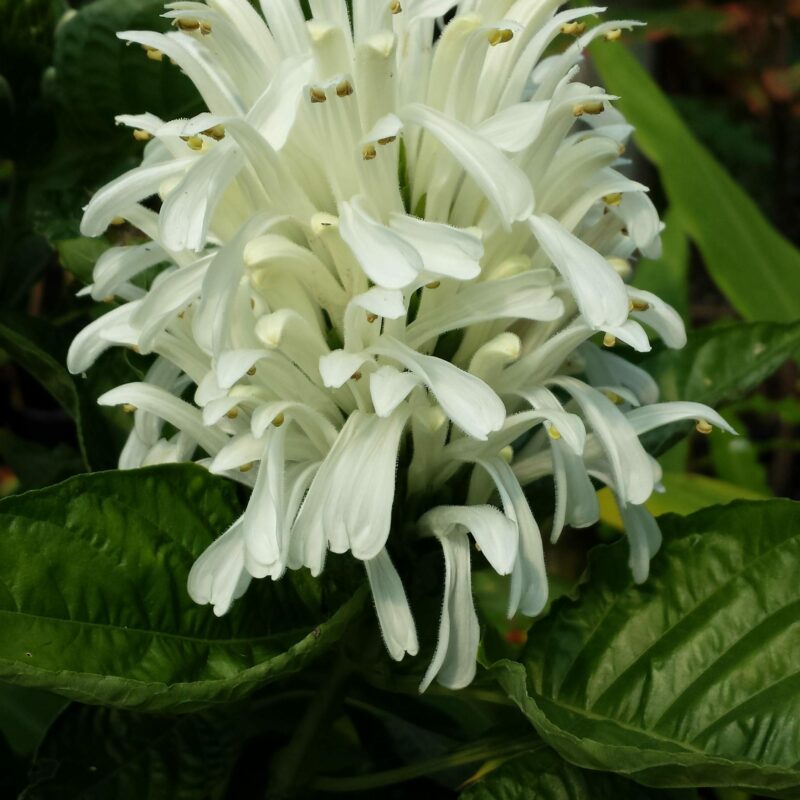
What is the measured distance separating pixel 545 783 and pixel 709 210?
86 cm

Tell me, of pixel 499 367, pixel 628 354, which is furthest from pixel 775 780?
pixel 628 354

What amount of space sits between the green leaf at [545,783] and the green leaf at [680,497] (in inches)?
15.7

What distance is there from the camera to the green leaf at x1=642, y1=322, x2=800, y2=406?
0.63 m

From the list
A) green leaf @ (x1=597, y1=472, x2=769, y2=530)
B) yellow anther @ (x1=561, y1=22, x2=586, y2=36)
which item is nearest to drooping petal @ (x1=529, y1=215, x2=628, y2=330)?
yellow anther @ (x1=561, y1=22, x2=586, y2=36)

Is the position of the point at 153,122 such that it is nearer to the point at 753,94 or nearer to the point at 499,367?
the point at 499,367

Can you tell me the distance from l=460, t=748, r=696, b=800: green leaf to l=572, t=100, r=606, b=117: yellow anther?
0.30 metres

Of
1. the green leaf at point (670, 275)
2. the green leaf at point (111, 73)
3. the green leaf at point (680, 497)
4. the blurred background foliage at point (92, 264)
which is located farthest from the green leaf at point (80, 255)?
the green leaf at point (670, 275)

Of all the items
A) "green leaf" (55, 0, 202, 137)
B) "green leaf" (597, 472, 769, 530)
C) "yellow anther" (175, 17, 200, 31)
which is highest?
"yellow anther" (175, 17, 200, 31)

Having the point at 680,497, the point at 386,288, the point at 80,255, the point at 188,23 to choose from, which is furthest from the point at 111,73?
the point at 680,497

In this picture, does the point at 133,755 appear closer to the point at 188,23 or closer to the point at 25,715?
the point at 25,715

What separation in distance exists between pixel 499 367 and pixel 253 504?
0.13m

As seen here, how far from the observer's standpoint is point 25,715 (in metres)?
0.66

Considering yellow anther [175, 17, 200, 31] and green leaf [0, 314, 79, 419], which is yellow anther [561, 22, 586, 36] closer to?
yellow anther [175, 17, 200, 31]

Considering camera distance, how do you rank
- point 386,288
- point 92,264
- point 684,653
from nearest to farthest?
1. point 386,288
2. point 684,653
3. point 92,264
